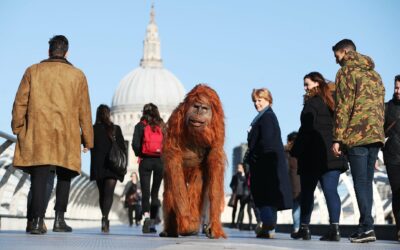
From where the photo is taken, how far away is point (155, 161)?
1266 centimetres

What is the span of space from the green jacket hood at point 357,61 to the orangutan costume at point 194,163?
1.71 m

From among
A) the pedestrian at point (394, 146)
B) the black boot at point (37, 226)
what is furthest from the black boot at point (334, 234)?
the black boot at point (37, 226)

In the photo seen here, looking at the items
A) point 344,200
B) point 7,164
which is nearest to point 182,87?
point 344,200

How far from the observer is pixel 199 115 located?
9320 mm

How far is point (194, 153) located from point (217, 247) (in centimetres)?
270

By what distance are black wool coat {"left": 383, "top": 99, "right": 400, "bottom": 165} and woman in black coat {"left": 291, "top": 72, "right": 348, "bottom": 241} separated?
0.54 m

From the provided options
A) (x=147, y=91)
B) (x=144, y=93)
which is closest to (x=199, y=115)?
(x=144, y=93)

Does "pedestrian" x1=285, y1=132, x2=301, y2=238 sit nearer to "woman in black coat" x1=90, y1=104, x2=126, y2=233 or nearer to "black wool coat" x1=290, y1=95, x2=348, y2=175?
"woman in black coat" x1=90, y1=104, x2=126, y2=233

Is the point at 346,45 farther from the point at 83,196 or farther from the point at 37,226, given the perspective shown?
the point at 83,196

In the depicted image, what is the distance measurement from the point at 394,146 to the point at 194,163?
107 inches

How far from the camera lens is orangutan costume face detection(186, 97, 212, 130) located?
30.6 feet

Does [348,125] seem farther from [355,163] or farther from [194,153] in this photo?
[194,153]

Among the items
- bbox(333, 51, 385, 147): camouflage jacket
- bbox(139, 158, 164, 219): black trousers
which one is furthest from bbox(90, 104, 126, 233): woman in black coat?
bbox(333, 51, 385, 147): camouflage jacket

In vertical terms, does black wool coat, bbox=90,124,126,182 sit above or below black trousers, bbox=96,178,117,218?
above
